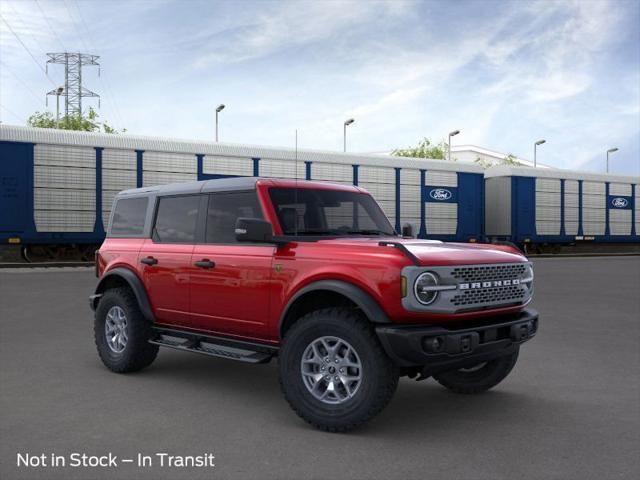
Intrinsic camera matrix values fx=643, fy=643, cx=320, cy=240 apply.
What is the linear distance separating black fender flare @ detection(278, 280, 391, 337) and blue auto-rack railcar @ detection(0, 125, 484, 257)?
47.3ft

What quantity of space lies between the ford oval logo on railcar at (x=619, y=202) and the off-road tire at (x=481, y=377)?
34.6 m

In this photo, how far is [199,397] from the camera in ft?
18.6

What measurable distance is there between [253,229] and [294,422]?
5.00ft

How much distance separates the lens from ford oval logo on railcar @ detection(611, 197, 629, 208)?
121 feet

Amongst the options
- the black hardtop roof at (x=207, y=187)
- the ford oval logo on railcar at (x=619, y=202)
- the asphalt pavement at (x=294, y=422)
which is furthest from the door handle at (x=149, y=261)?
the ford oval logo on railcar at (x=619, y=202)

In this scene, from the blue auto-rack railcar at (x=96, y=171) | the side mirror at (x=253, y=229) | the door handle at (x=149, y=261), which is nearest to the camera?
the side mirror at (x=253, y=229)

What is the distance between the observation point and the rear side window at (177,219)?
6242 millimetres

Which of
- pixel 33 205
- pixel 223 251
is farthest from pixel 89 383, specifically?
pixel 33 205

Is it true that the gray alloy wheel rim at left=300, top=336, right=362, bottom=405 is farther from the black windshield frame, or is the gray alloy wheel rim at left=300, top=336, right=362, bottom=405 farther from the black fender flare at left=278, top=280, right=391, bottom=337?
the black windshield frame

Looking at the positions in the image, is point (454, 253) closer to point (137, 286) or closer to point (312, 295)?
point (312, 295)

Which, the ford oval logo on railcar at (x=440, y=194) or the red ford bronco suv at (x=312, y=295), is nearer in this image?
the red ford bronco suv at (x=312, y=295)

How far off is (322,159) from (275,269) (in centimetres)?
2179

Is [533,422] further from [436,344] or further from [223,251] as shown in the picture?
[223,251]

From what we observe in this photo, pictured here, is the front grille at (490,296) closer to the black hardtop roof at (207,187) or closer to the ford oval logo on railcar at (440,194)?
the black hardtop roof at (207,187)
